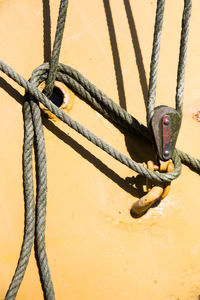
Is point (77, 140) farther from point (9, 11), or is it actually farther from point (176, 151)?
point (9, 11)

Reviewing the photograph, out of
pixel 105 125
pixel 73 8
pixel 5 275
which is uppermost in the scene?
pixel 73 8

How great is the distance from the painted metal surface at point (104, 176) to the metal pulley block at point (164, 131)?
0.09m

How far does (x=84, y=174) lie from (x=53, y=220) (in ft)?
0.46

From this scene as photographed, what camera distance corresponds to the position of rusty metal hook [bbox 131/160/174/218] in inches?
38.0

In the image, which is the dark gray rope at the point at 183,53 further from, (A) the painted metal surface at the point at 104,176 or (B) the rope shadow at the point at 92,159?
(B) the rope shadow at the point at 92,159

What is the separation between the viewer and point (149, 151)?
1064 mm

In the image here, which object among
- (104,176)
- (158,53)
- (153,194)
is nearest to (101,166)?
(104,176)

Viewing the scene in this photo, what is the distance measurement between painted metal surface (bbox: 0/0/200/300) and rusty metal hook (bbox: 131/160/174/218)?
0.15 feet

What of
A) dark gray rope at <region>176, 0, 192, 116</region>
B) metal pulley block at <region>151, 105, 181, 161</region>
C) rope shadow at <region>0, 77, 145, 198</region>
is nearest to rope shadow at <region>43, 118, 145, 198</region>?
rope shadow at <region>0, 77, 145, 198</region>

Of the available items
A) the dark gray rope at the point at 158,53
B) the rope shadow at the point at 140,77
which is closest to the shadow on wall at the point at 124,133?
the rope shadow at the point at 140,77

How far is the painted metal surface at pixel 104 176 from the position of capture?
1.01 m

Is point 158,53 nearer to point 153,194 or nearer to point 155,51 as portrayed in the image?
point 155,51

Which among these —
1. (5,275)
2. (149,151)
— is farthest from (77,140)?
(5,275)

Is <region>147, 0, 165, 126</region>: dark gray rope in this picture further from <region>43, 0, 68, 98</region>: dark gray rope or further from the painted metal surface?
<region>43, 0, 68, 98</region>: dark gray rope
